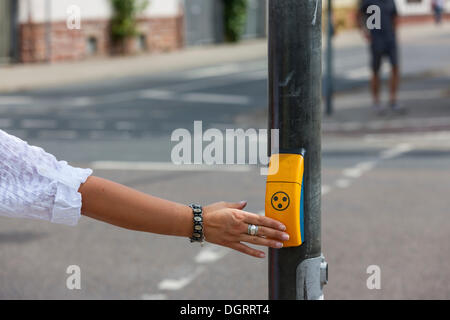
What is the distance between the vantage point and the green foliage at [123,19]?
2933 cm

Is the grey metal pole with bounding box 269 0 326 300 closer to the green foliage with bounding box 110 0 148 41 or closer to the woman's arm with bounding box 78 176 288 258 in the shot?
the woman's arm with bounding box 78 176 288 258

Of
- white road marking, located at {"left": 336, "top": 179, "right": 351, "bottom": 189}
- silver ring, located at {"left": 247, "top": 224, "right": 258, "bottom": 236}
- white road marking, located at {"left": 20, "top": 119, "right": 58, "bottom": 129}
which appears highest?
silver ring, located at {"left": 247, "top": 224, "right": 258, "bottom": 236}

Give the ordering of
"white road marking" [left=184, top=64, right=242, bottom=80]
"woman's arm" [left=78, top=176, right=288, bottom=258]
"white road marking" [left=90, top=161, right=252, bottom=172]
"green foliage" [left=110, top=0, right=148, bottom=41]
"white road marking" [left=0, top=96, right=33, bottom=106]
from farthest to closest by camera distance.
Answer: "green foliage" [left=110, top=0, right=148, bottom=41]
"white road marking" [left=184, top=64, right=242, bottom=80]
"white road marking" [left=0, top=96, right=33, bottom=106]
"white road marking" [left=90, top=161, right=252, bottom=172]
"woman's arm" [left=78, top=176, right=288, bottom=258]

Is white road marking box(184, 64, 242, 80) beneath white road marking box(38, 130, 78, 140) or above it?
above

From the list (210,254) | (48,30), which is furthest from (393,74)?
(48,30)

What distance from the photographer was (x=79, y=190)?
2.08 m

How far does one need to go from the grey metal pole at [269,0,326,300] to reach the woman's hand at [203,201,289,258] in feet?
0.61

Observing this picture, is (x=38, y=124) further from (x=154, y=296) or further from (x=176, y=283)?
(x=154, y=296)

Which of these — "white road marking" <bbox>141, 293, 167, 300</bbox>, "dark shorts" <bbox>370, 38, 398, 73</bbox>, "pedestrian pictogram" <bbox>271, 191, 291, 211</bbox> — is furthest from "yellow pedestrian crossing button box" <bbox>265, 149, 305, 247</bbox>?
"dark shorts" <bbox>370, 38, 398, 73</bbox>

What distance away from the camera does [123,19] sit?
29.5 m

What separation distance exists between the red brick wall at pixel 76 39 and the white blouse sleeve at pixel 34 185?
25508 millimetres

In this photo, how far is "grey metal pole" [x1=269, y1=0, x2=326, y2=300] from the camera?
238cm

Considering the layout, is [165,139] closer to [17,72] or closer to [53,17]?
[17,72]

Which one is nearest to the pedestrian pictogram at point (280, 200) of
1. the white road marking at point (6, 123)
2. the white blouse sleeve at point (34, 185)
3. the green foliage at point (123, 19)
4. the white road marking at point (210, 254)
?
the white blouse sleeve at point (34, 185)
